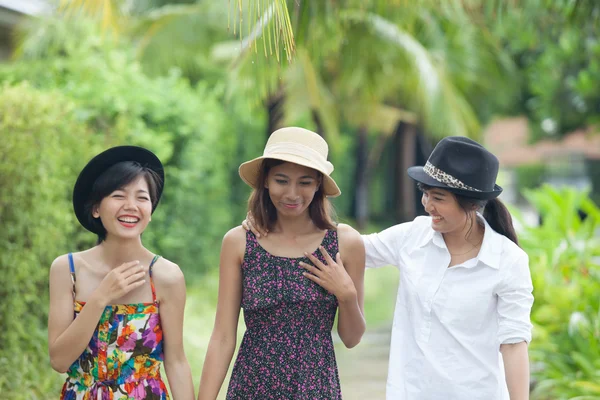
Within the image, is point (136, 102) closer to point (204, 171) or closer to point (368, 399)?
point (204, 171)

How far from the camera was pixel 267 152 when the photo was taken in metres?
3.27

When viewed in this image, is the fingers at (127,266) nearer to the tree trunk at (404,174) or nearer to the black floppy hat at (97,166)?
the black floppy hat at (97,166)

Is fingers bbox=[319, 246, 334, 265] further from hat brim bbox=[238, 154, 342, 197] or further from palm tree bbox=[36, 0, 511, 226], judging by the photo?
palm tree bbox=[36, 0, 511, 226]

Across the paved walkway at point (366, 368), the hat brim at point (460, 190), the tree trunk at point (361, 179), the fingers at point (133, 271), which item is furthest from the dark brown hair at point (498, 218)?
the tree trunk at point (361, 179)

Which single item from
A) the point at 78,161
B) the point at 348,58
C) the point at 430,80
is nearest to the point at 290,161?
the point at 78,161

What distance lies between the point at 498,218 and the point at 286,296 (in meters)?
0.90

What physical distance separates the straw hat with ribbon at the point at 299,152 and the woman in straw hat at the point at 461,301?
0.36m

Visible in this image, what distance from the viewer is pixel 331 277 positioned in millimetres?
3229

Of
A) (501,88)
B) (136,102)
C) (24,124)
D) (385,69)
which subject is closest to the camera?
(24,124)

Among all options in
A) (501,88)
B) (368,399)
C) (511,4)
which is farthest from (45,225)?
(501,88)

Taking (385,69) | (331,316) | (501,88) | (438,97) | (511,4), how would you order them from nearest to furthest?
(331,316) < (511,4) < (438,97) < (385,69) < (501,88)

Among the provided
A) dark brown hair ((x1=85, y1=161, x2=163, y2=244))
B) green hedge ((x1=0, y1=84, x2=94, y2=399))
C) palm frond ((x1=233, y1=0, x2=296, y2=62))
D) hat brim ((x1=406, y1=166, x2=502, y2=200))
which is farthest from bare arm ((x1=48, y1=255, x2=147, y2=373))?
green hedge ((x1=0, y1=84, x2=94, y2=399))

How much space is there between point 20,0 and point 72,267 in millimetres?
9917

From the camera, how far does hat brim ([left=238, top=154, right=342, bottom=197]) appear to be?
3.16 meters
